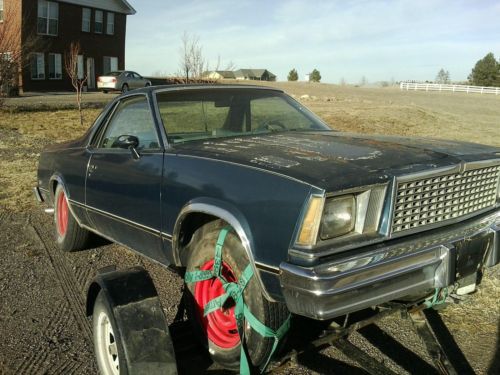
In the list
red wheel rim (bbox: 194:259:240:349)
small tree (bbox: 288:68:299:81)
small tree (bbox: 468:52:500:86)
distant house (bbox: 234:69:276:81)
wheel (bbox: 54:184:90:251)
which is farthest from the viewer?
distant house (bbox: 234:69:276:81)

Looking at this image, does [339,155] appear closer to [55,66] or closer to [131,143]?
[131,143]

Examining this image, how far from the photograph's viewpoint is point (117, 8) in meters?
37.1

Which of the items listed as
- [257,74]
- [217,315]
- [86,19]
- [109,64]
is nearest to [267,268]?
[217,315]

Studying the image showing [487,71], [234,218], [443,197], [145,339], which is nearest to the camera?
[145,339]

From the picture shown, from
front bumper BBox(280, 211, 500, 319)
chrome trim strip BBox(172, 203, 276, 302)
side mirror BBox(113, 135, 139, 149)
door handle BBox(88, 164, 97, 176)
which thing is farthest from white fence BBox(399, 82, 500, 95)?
chrome trim strip BBox(172, 203, 276, 302)

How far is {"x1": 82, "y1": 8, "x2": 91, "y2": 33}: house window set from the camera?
114 ft

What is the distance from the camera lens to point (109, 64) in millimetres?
37531

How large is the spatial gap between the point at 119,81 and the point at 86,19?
5328mm

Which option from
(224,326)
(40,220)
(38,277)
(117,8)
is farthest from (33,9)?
(224,326)

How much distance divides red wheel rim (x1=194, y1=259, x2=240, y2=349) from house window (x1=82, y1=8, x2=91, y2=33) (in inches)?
1385

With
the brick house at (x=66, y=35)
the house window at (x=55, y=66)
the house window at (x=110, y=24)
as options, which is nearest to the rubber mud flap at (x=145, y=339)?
the brick house at (x=66, y=35)

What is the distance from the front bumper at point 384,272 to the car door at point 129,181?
4.60 ft

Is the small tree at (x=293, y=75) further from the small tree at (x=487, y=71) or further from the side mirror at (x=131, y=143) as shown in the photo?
the side mirror at (x=131, y=143)

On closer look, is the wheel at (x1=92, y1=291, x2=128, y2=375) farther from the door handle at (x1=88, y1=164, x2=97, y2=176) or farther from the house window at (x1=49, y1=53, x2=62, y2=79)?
the house window at (x1=49, y1=53, x2=62, y2=79)
